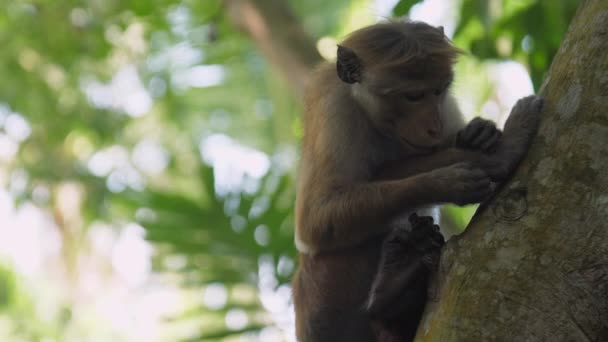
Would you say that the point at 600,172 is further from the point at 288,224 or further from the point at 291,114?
the point at 291,114

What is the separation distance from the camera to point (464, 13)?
16.6 ft

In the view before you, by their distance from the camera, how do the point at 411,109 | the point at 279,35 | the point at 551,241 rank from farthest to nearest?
the point at 279,35 → the point at 411,109 → the point at 551,241

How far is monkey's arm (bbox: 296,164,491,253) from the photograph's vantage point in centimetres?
331

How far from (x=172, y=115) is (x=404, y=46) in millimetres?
8248

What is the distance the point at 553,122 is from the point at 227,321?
422 cm

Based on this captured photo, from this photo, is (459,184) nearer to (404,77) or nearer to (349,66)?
(404,77)

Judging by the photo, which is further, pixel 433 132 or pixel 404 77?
pixel 404 77

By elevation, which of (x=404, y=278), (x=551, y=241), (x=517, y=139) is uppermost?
(x=517, y=139)

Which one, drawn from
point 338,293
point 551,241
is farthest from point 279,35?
point 551,241

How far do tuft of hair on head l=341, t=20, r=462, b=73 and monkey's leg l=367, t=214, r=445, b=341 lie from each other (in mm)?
914

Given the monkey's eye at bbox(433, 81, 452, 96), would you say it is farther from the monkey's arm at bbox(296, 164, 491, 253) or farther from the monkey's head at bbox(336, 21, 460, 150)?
the monkey's arm at bbox(296, 164, 491, 253)

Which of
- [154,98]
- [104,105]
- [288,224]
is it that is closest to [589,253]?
[288,224]

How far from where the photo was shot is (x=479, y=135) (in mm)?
3490

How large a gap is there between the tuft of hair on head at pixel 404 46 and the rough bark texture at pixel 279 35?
208 cm
